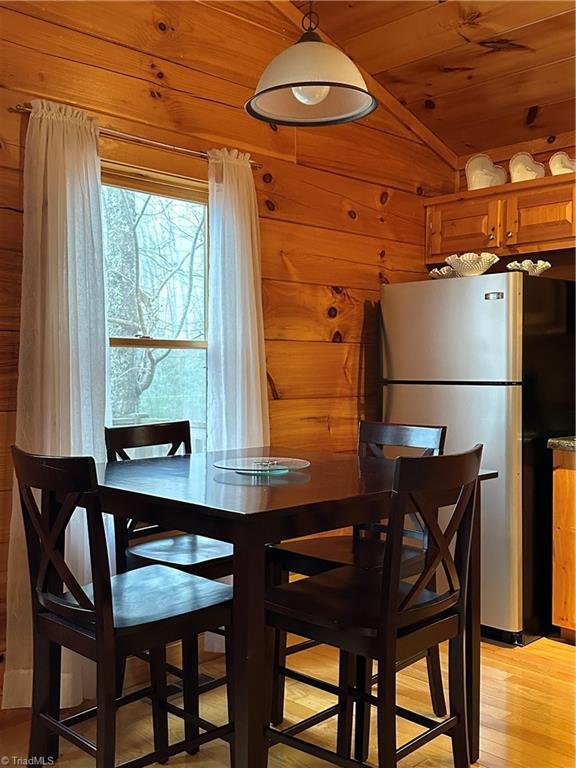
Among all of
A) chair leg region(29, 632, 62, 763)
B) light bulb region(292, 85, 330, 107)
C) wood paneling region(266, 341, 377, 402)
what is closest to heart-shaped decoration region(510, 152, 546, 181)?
wood paneling region(266, 341, 377, 402)

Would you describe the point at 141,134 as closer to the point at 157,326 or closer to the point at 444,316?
the point at 157,326

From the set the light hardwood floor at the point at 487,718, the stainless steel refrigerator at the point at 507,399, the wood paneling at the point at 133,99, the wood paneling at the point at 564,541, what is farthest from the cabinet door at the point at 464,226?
the light hardwood floor at the point at 487,718

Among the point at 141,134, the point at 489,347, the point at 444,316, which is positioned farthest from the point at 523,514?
the point at 141,134

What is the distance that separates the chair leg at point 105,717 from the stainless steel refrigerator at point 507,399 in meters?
2.02

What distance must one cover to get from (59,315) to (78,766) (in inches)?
56.2

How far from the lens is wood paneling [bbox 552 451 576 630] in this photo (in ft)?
10.8

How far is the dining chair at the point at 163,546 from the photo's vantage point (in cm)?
242

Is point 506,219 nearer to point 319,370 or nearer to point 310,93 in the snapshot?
point 319,370

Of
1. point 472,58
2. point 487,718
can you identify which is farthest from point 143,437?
point 472,58

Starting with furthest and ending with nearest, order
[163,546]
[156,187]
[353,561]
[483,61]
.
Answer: [483,61] → [156,187] → [163,546] → [353,561]

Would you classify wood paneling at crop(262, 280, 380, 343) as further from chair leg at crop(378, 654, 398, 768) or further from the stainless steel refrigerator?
chair leg at crop(378, 654, 398, 768)

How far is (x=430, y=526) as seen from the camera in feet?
6.11

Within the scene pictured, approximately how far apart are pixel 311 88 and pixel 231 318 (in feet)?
3.90

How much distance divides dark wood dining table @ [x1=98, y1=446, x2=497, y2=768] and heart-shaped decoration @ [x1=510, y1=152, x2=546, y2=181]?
2.12m
